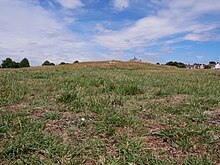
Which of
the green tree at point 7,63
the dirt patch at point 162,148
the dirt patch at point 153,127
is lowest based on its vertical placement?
the dirt patch at point 162,148

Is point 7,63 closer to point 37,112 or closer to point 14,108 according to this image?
point 14,108

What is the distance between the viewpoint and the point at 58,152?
9.50ft

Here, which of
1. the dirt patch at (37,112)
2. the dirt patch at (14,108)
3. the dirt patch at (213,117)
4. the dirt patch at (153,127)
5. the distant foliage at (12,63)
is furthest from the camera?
the distant foliage at (12,63)

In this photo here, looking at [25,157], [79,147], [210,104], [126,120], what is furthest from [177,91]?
[25,157]

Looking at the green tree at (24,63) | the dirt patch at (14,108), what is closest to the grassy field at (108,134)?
the dirt patch at (14,108)

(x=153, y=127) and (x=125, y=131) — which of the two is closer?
(x=125, y=131)

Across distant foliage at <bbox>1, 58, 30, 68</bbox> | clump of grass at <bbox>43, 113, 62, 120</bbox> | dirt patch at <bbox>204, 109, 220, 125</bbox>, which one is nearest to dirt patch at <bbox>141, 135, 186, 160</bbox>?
dirt patch at <bbox>204, 109, 220, 125</bbox>

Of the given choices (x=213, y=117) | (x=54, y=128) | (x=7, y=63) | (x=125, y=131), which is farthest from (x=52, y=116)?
(x=7, y=63)

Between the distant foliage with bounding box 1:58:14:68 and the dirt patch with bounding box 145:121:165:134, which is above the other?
the distant foliage with bounding box 1:58:14:68

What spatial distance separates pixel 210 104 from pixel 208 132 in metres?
2.23

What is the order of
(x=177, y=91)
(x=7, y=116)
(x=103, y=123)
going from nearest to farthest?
(x=103, y=123)
(x=7, y=116)
(x=177, y=91)

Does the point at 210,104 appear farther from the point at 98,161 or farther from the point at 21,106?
the point at 21,106

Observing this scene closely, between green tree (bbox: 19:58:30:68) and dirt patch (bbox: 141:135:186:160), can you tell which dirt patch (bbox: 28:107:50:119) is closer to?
dirt patch (bbox: 141:135:186:160)

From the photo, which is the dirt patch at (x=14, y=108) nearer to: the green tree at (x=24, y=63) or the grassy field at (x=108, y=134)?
the grassy field at (x=108, y=134)
